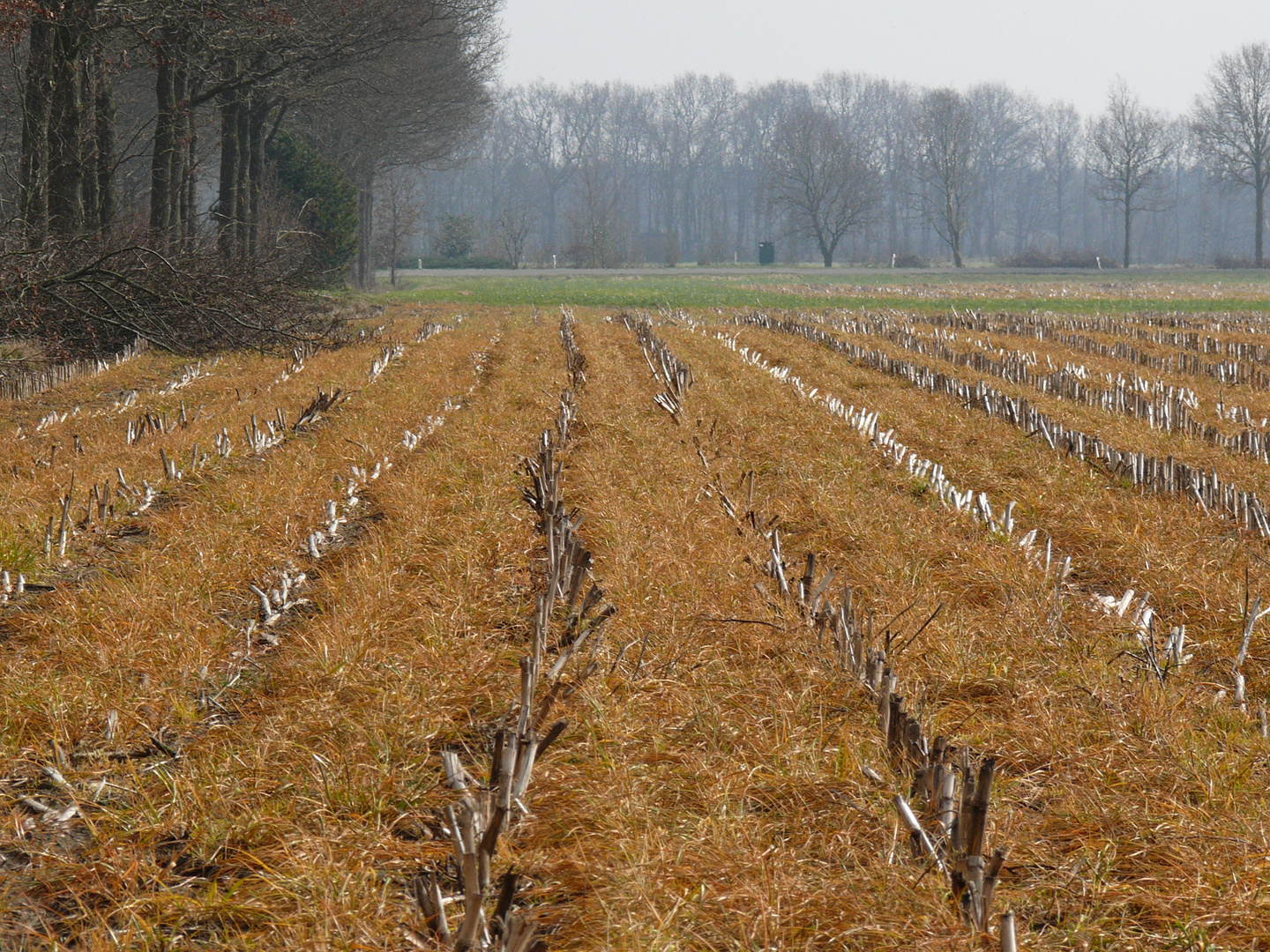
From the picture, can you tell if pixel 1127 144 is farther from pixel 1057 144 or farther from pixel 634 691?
pixel 634 691

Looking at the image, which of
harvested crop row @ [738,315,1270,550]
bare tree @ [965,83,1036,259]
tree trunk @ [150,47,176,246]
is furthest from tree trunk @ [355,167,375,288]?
bare tree @ [965,83,1036,259]

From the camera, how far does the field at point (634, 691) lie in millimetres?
2234

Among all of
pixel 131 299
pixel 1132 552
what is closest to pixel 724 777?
pixel 1132 552

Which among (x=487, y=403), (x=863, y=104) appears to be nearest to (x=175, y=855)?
(x=487, y=403)

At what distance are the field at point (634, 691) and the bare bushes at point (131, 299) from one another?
9.65 ft

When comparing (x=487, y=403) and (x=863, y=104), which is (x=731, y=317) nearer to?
(x=487, y=403)

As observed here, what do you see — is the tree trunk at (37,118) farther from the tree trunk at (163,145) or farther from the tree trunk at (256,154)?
the tree trunk at (256,154)

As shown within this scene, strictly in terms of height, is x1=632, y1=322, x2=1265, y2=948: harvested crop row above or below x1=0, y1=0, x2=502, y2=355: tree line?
below

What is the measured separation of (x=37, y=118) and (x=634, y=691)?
A: 13.5 metres

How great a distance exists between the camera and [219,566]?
14.9 feet

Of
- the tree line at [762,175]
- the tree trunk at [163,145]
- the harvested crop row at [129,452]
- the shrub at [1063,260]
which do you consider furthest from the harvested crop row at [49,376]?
the tree line at [762,175]

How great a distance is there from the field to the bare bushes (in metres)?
2.94

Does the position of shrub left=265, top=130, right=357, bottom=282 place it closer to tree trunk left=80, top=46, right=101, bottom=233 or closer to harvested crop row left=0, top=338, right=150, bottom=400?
tree trunk left=80, top=46, right=101, bottom=233

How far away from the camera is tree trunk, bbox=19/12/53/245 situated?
12.9m
